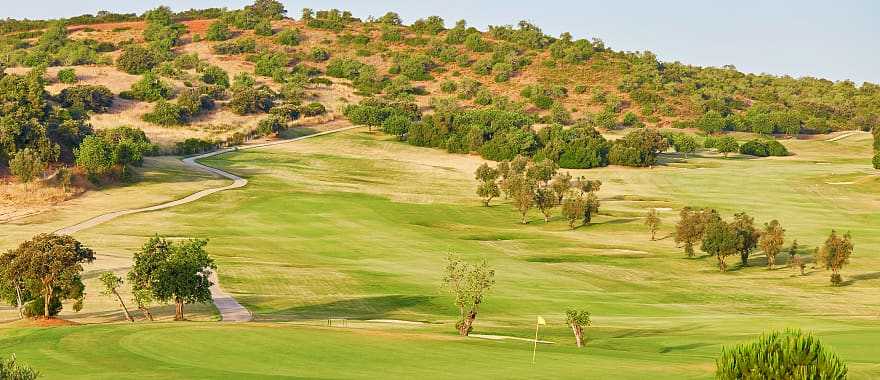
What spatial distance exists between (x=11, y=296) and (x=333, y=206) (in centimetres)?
7561

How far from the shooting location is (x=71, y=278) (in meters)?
75.8

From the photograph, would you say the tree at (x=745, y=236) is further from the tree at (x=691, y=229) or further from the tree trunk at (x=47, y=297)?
the tree trunk at (x=47, y=297)

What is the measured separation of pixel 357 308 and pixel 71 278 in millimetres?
21148

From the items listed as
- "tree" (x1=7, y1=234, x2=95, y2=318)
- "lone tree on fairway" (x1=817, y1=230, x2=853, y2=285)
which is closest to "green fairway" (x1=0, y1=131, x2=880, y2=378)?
"lone tree on fairway" (x1=817, y1=230, x2=853, y2=285)

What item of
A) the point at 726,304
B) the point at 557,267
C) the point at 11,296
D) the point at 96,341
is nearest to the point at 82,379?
the point at 96,341

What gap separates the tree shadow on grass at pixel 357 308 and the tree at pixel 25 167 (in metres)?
77.4

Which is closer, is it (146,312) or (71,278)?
(71,278)

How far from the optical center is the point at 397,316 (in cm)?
8119

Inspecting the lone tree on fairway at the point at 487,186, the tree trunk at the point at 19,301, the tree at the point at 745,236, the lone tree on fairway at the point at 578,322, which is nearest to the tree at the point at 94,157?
the lone tree on fairway at the point at 487,186

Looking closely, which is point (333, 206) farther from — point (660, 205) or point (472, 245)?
point (660, 205)

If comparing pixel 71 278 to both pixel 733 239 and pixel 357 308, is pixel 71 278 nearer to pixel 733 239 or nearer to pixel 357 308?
pixel 357 308

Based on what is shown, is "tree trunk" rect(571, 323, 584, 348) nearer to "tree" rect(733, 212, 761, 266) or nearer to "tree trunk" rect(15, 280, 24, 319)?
"tree trunk" rect(15, 280, 24, 319)

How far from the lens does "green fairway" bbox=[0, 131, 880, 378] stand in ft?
179

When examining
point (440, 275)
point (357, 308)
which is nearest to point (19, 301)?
point (357, 308)
